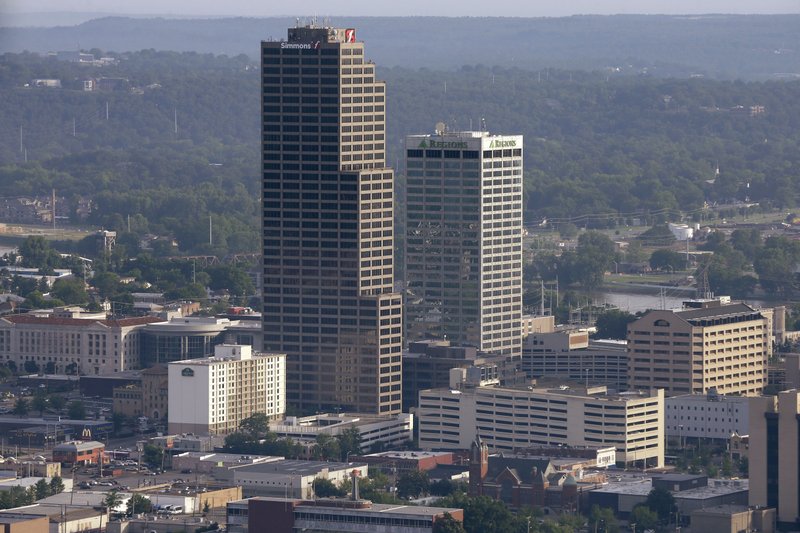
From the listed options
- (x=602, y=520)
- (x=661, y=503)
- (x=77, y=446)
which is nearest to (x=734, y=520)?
(x=661, y=503)

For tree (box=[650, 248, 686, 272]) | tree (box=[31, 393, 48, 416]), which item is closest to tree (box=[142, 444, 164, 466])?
tree (box=[31, 393, 48, 416])

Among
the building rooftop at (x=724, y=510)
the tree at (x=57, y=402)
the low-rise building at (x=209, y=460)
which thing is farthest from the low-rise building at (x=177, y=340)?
the building rooftop at (x=724, y=510)

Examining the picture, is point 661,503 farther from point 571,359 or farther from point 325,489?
point 571,359

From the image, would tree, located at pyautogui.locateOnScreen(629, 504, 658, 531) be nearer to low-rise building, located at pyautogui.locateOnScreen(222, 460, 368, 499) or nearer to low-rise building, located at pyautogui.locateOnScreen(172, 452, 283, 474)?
low-rise building, located at pyautogui.locateOnScreen(222, 460, 368, 499)

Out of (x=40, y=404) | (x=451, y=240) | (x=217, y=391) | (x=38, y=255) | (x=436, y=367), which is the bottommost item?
(x=40, y=404)

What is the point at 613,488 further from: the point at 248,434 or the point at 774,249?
the point at 774,249
